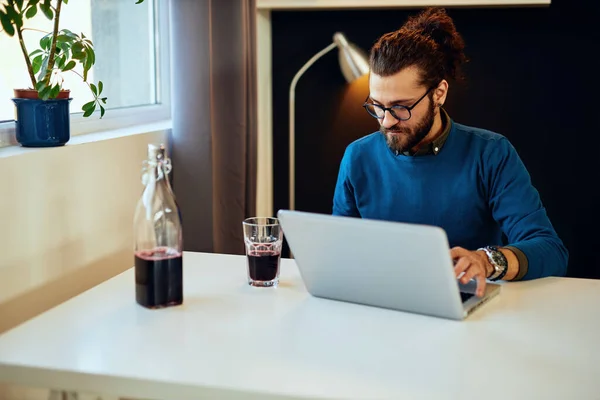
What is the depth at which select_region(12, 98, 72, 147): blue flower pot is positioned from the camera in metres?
1.80

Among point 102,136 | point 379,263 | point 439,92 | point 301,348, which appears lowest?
point 301,348

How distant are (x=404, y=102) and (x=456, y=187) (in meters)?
0.25

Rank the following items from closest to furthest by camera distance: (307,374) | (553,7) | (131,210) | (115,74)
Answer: (307,374) < (131,210) < (115,74) < (553,7)

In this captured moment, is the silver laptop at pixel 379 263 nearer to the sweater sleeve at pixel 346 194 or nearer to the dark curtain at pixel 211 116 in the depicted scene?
the sweater sleeve at pixel 346 194

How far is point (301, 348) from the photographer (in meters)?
1.26

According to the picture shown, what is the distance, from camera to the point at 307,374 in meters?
1.15

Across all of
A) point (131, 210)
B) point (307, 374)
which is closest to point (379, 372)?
point (307, 374)

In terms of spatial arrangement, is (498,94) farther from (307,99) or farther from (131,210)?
(131,210)

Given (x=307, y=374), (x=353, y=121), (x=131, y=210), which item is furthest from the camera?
(x=353, y=121)

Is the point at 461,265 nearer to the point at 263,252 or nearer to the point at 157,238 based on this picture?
the point at 263,252

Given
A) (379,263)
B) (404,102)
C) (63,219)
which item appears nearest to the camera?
(379,263)

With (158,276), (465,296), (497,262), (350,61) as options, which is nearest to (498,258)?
(497,262)

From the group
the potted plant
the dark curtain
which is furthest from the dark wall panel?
the potted plant

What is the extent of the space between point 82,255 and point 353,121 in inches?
59.6
